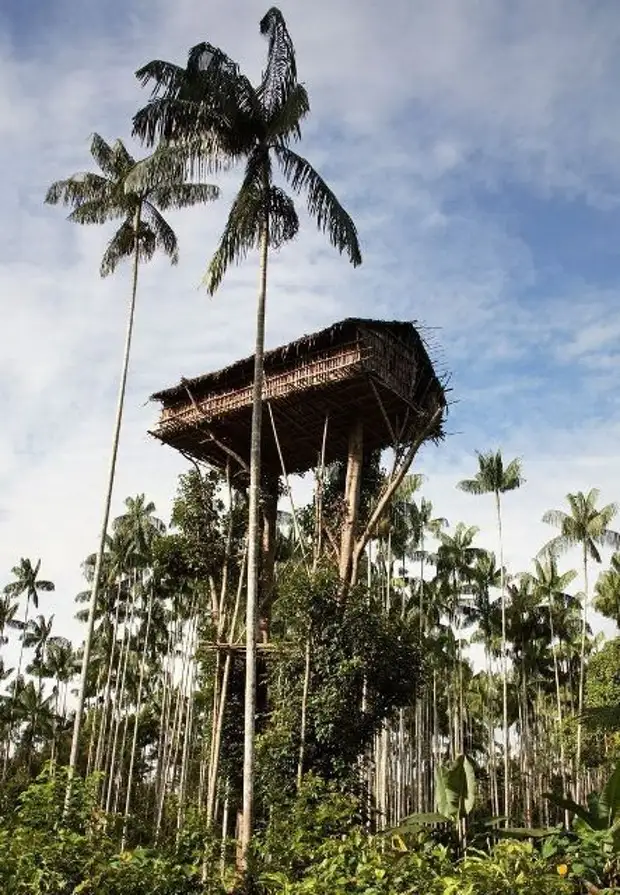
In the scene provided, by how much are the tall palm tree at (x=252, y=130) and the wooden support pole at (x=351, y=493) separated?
5170 mm

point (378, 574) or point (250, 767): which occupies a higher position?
point (378, 574)

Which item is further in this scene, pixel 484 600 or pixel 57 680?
pixel 57 680

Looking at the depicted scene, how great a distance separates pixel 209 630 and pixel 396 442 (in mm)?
8153

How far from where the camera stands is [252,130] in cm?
1694

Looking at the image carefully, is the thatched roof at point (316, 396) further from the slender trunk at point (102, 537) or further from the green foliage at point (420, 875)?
the green foliage at point (420, 875)

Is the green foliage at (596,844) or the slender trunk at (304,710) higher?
the slender trunk at (304,710)

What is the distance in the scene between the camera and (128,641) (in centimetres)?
4284

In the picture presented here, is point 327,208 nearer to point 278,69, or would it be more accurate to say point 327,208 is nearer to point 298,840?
point 278,69

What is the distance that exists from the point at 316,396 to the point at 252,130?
7617 millimetres

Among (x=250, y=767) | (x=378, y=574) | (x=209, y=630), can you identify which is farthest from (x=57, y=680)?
(x=250, y=767)

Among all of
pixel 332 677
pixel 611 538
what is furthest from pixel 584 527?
pixel 332 677

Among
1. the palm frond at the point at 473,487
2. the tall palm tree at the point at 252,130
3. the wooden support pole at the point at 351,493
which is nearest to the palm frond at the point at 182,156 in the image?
the tall palm tree at the point at 252,130

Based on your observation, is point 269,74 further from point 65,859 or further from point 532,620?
point 532,620

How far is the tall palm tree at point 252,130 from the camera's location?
1650cm
